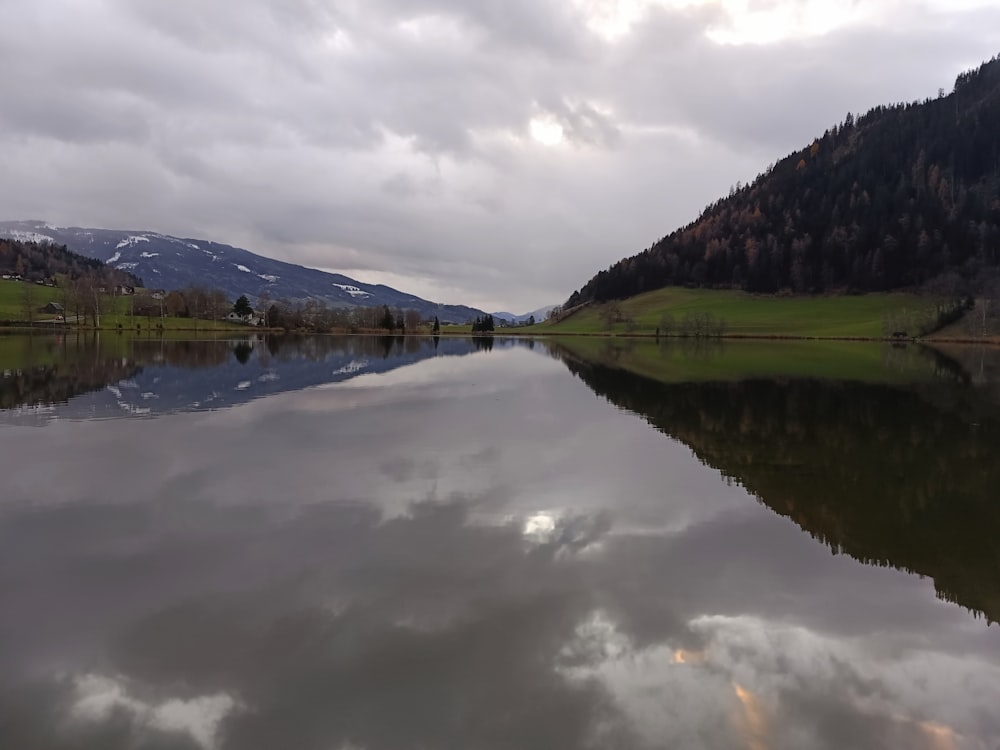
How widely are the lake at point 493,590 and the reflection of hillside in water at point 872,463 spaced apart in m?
0.13

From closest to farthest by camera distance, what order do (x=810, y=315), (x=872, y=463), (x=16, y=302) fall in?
(x=872, y=463)
(x=810, y=315)
(x=16, y=302)

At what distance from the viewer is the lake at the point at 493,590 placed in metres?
6.98

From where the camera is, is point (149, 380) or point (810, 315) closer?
point (149, 380)

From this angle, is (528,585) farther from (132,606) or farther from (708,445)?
(708,445)

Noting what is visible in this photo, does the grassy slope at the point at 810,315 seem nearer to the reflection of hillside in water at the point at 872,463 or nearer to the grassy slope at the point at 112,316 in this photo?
the grassy slope at the point at 112,316

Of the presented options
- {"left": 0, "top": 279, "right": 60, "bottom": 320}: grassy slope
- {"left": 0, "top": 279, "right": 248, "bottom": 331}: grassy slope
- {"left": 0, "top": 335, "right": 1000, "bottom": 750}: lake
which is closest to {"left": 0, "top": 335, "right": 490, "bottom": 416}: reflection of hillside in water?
{"left": 0, "top": 335, "right": 1000, "bottom": 750}: lake

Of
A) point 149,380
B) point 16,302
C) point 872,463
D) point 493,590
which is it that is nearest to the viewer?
point 493,590

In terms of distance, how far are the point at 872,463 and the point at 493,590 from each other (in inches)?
593

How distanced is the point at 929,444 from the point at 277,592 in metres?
22.9

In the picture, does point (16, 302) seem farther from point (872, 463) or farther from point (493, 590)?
point (872, 463)

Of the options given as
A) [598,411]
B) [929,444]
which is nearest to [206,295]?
[598,411]

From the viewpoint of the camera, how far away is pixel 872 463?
19.5 m

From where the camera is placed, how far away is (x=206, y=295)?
188 meters

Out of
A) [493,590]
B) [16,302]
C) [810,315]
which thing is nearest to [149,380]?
[493,590]
